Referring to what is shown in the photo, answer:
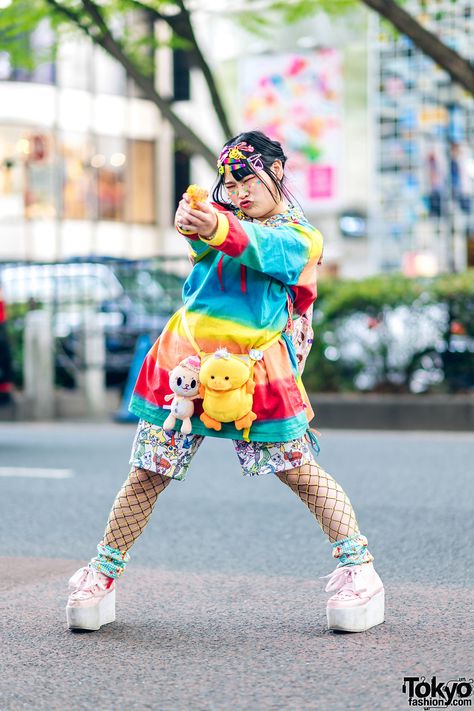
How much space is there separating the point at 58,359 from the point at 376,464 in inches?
239

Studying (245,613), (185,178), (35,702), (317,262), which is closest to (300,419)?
(317,262)

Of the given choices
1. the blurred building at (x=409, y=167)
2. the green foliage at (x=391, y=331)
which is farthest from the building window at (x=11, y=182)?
the green foliage at (x=391, y=331)

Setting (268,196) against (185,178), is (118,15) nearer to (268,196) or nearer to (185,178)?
(268,196)

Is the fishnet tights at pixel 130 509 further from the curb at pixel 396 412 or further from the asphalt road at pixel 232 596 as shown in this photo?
the curb at pixel 396 412

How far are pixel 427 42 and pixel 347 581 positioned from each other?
8405mm

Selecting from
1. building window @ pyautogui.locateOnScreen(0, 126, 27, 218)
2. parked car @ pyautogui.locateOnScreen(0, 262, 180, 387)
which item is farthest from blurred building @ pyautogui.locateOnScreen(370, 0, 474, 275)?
parked car @ pyautogui.locateOnScreen(0, 262, 180, 387)

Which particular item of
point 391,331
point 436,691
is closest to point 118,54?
point 391,331

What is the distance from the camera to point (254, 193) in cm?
362

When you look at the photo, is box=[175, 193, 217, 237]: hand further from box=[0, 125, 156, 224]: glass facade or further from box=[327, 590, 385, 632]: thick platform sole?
box=[0, 125, 156, 224]: glass facade

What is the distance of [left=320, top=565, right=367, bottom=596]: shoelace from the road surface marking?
4.38 m

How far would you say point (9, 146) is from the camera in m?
33.3

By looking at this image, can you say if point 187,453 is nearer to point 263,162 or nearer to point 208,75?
point 263,162

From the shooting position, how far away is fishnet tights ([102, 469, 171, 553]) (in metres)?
3.67

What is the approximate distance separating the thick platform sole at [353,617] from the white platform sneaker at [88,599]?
68cm
